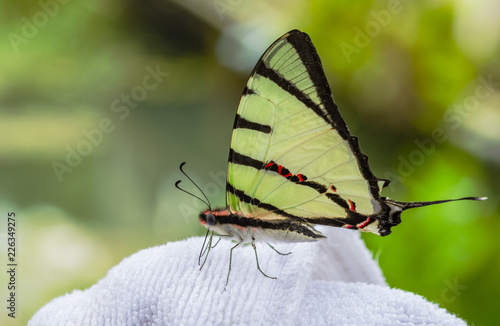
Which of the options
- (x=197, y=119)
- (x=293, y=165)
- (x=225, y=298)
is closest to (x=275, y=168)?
(x=293, y=165)

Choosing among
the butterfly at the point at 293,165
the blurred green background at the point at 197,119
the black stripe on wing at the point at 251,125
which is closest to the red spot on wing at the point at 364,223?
the butterfly at the point at 293,165

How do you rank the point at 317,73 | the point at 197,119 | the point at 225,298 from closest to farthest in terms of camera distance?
1. the point at 225,298
2. the point at 317,73
3. the point at 197,119

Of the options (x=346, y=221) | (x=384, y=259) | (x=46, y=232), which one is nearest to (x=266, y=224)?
(x=346, y=221)

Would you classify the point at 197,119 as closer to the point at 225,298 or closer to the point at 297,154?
the point at 297,154

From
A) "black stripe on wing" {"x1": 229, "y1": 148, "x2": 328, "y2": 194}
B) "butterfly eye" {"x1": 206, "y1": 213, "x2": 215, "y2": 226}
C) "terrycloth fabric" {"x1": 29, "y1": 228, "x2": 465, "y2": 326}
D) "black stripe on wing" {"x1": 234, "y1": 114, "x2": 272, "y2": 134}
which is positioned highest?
"black stripe on wing" {"x1": 234, "y1": 114, "x2": 272, "y2": 134}

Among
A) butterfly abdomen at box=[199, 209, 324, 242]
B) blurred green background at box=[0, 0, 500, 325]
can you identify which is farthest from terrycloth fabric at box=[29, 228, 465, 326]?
blurred green background at box=[0, 0, 500, 325]

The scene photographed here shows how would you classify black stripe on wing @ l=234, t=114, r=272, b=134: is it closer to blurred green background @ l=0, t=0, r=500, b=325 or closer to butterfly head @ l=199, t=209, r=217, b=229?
butterfly head @ l=199, t=209, r=217, b=229

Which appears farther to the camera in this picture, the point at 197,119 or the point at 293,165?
the point at 197,119

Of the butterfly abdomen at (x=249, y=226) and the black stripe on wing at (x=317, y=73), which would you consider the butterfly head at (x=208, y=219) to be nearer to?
the butterfly abdomen at (x=249, y=226)
